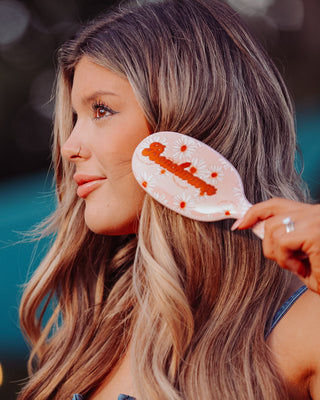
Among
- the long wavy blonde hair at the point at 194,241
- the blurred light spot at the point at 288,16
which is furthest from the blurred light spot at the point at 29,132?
the blurred light spot at the point at 288,16

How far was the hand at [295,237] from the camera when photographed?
32.1 inches

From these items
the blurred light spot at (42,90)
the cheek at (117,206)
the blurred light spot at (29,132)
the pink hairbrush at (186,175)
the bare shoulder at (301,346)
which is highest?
the pink hairbrush at (186,175)

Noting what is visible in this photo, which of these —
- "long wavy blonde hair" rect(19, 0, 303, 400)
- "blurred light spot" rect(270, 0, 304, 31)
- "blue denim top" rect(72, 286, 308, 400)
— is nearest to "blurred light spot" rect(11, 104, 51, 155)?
"long wavy blonde hair" rect(19, 0, 303, 400)

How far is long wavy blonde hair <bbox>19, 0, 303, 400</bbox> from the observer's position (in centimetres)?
107

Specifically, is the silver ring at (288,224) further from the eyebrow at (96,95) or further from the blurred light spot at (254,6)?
the blurred light spot at (254,6)

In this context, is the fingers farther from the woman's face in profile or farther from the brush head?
the woman's face in profile

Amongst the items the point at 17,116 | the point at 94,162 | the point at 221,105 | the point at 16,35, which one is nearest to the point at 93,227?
the point at 94,162

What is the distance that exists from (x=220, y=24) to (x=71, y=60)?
0.42m

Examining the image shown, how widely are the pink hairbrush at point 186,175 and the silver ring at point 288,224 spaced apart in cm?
20

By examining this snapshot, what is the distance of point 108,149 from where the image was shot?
1.20 metres

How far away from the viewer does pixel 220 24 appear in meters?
1.29

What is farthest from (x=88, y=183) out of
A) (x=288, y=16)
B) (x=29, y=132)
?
(x=288, y=16)

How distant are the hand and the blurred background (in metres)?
1.36

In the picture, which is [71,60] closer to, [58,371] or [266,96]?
[266,96]
